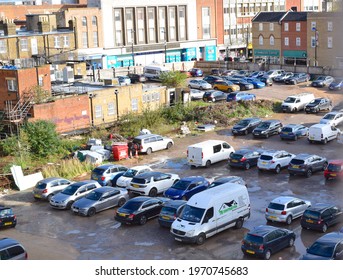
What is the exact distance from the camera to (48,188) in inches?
1024

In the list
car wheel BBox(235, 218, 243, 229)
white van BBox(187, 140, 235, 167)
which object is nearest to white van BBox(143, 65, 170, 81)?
white van BBox(187, 140, 235, 167)

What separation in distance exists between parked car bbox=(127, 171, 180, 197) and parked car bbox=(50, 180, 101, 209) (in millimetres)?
1706

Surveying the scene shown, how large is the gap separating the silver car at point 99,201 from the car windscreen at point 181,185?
2180 mm

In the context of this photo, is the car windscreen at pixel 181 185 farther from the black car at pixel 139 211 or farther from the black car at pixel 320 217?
the black car at pixel 320 217

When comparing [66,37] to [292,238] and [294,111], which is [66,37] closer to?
[294,111]

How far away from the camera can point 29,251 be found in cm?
1967

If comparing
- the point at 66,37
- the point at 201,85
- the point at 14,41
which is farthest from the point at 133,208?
the point at 66,37

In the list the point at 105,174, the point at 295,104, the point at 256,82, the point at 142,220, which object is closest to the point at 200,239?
the point at 142,220

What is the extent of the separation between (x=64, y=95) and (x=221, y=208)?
73.9 feet

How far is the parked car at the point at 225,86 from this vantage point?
5312cm

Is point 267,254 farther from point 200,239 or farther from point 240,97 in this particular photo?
point 240,97

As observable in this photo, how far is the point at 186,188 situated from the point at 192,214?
5.22 meters

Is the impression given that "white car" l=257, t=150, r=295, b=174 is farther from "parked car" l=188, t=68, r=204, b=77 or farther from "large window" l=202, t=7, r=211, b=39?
"large window" l=202, t=7, r=211, b=39

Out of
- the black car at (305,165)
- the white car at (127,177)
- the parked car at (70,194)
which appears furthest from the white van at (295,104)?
the parked car at (70,194)
